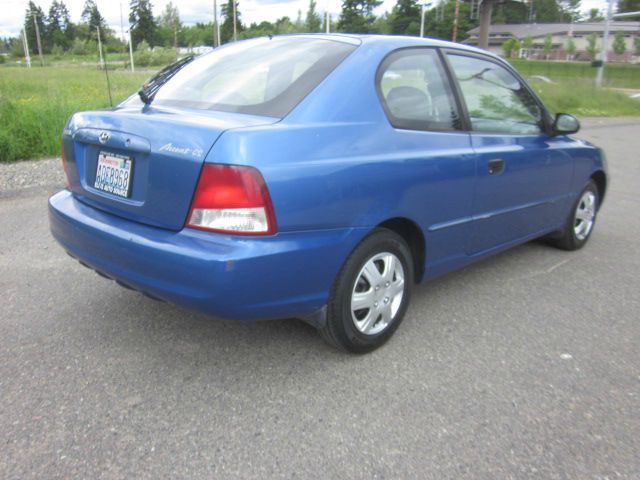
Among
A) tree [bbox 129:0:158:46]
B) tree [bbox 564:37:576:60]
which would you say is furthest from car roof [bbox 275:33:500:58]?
tree [bbox 129:0:158:46]

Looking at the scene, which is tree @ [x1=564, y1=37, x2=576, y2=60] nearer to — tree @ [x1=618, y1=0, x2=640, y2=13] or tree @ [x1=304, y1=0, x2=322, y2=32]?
tree @ [x1=618, y1=0, x2=640, y2=13]

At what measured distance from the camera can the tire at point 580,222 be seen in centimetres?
473

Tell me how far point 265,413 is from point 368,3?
65523mm

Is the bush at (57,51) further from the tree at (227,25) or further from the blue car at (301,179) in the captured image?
the blue car at (301,179)

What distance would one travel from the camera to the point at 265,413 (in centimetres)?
245

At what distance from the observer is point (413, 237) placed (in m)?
3.14

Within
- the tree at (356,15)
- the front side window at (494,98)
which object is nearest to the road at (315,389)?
the front side window at (494,98)

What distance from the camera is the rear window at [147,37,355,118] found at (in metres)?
2.68

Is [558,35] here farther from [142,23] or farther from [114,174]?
[114,174]

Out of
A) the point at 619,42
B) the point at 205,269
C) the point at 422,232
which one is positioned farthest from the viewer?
the point at 619,42

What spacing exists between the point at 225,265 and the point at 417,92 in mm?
1540

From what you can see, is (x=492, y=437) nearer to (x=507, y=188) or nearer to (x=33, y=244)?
(x=507, y=188)

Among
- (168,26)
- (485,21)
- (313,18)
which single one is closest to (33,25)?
(168,26)

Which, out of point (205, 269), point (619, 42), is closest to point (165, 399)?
point (205, 269)
